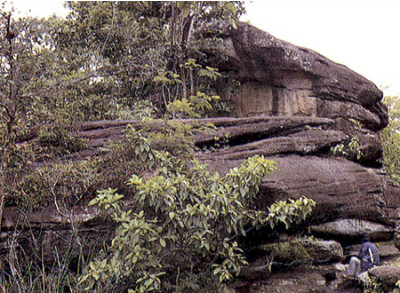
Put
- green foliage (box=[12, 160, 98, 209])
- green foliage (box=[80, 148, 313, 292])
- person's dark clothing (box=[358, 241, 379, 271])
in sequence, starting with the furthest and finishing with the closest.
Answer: person's dark clothing (box=[358, 241, 379, 271])
green foliage (box=[12, 160, 98, 209])
green foliage (box=[80, 148, 313, 292])

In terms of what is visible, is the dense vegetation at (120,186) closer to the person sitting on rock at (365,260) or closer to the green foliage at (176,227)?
the green foliage at (176,227)

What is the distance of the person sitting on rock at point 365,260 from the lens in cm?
897

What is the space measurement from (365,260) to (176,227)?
538 cm

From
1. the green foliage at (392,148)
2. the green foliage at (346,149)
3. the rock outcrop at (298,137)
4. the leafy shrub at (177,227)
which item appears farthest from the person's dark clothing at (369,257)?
the green foliage at (392,148)

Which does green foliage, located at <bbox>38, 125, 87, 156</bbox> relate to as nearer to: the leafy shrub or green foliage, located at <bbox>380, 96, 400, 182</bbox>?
the leafy shrub

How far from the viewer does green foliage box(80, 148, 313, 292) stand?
5527mm

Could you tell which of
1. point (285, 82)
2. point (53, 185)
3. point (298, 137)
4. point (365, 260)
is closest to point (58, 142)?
point (53, 185)

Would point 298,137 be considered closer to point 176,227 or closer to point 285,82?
point 176,227

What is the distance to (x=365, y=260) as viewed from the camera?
9.00m

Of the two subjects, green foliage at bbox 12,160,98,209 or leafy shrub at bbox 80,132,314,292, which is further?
green foliage at bbox 12,160,98,209

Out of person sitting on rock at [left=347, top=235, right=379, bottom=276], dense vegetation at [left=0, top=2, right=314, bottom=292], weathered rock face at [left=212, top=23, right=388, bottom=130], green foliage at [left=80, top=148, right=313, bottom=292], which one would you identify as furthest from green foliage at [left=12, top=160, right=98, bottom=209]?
weathered rock face at [left=212, top=23, right=388, bottom=130]

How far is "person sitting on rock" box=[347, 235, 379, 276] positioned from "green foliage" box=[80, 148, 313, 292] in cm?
377

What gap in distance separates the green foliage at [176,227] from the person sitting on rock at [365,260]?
3.77 meters

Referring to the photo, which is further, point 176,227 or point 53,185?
point 53,185
